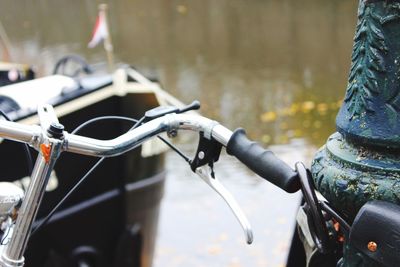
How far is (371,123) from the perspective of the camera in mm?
1324

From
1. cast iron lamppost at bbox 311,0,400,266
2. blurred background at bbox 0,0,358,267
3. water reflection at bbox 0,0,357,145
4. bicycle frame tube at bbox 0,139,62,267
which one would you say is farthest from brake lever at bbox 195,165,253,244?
water reflection at bbox 0,0,357,145

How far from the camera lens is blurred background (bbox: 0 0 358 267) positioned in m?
5.70

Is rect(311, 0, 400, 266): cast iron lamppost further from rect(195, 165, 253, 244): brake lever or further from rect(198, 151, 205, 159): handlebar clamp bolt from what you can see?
rect(198, 151, 205, 159): handlebar clamp bolt

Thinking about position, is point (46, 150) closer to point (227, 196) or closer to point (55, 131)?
point (55, 131)

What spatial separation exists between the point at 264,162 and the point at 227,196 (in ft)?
0.51

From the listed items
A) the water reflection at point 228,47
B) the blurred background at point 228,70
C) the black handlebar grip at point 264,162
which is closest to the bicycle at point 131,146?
the black handlebar grip at point 264,162

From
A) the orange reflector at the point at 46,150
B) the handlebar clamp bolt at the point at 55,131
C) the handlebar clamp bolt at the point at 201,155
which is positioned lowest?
the handlebar clamp bolt at the point at 201,155

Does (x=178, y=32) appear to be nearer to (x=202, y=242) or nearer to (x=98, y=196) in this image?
(x=202, y=242)

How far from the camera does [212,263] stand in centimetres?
513

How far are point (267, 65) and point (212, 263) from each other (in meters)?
8.37

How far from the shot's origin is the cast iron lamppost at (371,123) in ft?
4.24

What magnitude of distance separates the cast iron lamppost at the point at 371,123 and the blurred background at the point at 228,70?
3892mm

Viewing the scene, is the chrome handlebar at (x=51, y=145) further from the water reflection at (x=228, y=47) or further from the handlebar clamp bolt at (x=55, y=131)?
the water reflection at (x=228, y=47)

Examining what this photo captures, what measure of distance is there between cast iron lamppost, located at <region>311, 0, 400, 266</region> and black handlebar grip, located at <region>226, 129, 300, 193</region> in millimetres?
83
